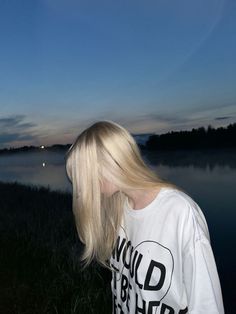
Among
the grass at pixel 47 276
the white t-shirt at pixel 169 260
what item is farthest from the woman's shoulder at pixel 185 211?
the grass at pixel 47 276

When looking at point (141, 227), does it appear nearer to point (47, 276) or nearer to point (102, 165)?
point (102, 165)

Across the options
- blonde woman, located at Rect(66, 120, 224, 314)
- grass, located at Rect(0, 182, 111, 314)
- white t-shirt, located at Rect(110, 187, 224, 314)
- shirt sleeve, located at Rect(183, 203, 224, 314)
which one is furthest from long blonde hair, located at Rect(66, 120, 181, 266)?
grass, located at Rect(0, 182, 111, 314)

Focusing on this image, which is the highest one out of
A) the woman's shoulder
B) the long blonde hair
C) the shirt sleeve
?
the long blonde hair

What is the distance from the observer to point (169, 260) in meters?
1.83

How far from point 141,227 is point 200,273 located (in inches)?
16.5

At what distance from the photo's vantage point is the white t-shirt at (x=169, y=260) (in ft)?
5.58

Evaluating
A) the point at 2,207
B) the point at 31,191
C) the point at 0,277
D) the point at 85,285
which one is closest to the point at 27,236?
the point at 0,277

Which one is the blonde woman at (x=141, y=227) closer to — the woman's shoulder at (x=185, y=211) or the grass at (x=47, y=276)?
the woman's shoulder at (x=185, y=211)

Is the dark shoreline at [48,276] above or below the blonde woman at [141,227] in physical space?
below

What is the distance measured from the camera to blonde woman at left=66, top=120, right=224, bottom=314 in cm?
172

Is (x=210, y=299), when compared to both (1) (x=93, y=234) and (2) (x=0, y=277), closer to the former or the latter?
(1) (x=93, y=234)

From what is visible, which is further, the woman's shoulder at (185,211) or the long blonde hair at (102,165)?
the long blonde hair at (102,165)

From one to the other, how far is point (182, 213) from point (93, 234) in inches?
29.5

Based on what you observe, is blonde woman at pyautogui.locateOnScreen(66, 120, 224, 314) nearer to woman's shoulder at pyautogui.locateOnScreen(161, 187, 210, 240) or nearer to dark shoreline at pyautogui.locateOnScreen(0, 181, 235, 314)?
woman's shoulder at pyautogui.locateOnScreen(161, 187, 210, 240)
